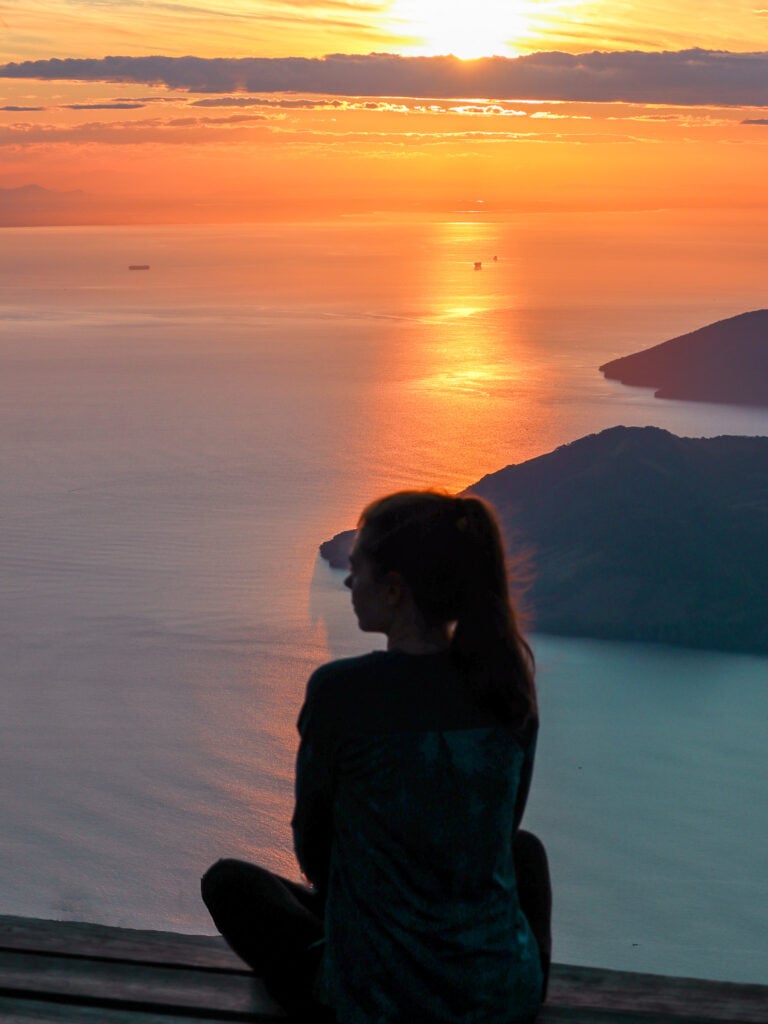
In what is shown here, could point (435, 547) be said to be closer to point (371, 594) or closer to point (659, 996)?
point (371, 594)

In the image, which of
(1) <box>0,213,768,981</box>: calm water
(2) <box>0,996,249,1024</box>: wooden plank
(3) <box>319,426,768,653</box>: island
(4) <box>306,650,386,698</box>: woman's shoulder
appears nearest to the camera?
(4) <box>306,650,386,698</box>: woman's shoulder

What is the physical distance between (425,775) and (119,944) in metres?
0.87

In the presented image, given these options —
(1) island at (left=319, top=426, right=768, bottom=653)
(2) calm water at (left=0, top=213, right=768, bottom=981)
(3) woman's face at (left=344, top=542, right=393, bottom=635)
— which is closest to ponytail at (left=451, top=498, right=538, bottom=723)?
(3) woman's face at (left=344, top=542, right=393, bottom=635)

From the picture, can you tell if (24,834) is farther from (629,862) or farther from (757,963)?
(757,963)

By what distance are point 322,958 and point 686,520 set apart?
34.0 feet

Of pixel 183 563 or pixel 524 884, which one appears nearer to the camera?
pixel 524 884

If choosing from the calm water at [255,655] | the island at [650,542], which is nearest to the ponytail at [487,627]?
the calm water at [255,655]

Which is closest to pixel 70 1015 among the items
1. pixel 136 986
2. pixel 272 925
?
pixel 136 986

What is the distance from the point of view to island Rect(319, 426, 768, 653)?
11555 mm

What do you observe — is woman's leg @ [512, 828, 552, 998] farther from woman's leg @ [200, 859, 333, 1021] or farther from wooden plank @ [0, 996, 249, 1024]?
wooden plank @ [0, 996, 249, 1024]

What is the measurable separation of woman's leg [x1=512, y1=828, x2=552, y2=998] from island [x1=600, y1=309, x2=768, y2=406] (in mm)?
27449

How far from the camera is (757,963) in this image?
20.5 ft

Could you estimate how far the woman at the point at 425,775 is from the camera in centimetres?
181

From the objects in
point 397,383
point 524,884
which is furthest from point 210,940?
point 397,383
